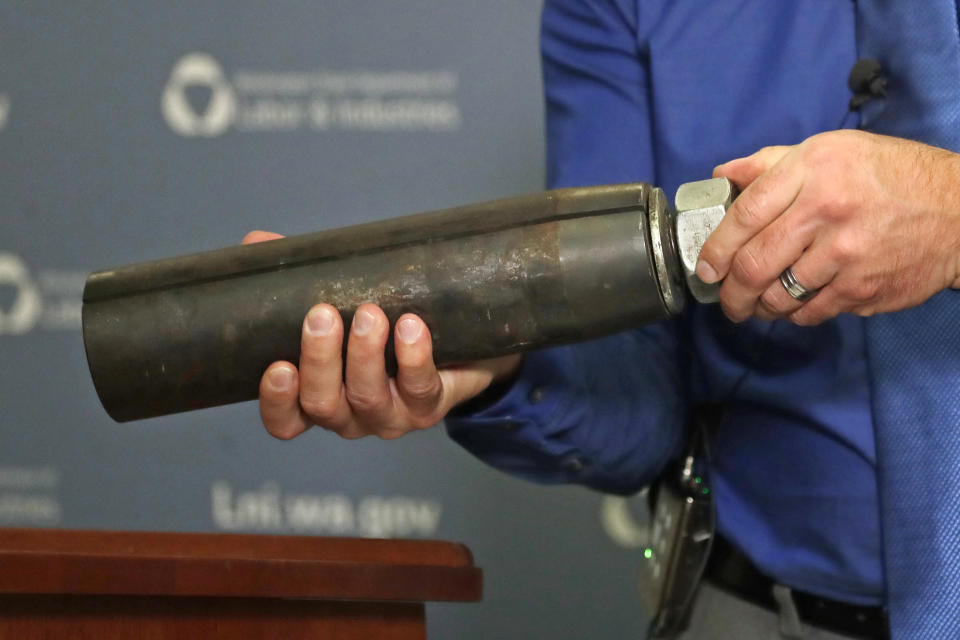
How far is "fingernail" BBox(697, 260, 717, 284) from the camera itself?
553 millimetres

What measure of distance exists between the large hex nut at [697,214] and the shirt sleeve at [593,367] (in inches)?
7.2

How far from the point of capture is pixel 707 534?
30.4 inches

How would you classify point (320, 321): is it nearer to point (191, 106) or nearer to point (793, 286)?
point (793, 286)

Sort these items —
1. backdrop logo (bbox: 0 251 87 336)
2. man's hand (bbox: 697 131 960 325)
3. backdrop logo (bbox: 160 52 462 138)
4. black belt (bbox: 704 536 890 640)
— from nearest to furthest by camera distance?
man's hand (bbox: 697 131 960 325), black belt (bbox: 704 536 890 640), backdrop logo (bbox: 160 52 462 138), backdrop logo (bbox: 0 251 87 336)

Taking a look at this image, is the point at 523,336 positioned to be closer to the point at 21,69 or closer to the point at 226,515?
the point at 226,515

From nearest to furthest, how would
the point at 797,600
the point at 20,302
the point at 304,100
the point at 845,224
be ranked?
the point at 845,224, the point at 797,600, the point at 304,100, the point at 20,302

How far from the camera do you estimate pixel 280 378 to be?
1.93 ft

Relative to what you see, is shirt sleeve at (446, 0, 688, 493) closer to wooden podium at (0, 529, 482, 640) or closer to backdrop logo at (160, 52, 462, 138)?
wooden podium at (0, 529, 482, 640)

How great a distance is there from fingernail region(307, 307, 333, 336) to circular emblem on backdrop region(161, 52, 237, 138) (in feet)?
3.28

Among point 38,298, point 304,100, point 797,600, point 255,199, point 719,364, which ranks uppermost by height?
point 304,100

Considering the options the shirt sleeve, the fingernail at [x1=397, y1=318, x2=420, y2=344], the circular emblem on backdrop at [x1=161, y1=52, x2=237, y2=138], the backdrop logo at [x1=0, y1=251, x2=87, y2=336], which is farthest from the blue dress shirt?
the backdrop logo at [x1=0, y1=251, x2=87, y2=336]

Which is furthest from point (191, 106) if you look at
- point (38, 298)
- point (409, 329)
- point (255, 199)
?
point (409, 329)

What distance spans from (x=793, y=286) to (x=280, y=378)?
0.30 m

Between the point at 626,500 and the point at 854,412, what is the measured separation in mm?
742
